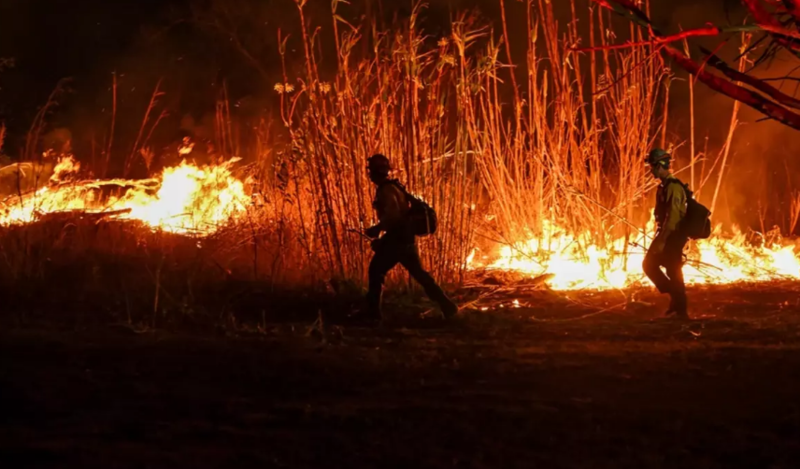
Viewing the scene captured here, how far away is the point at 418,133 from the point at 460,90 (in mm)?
673

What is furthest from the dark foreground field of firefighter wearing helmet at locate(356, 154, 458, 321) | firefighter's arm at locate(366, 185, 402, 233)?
firefighter's arm at locate(366, 185, 402, 233)

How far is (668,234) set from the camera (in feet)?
27.2

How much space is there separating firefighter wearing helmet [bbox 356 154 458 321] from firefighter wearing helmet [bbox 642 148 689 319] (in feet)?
6.18

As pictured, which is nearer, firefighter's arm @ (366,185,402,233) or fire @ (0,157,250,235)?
firefighter's arm @ (366,185,402,233)

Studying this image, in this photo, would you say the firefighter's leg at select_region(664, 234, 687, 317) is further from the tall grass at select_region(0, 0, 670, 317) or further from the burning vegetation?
the tall grass at select_region(0, 0, 670, 317)

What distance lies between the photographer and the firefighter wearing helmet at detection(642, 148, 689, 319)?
8.18 m

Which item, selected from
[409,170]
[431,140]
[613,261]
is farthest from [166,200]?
[613,261]

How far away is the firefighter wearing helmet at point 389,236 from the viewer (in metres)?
8.23

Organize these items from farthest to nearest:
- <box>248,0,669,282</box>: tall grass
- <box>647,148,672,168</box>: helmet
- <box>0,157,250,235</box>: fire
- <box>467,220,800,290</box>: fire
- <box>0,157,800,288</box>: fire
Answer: <box>0,157,250,235</box>: fire
<box>0,157,800,288</box>: fire
<box>467,220,800,290</box>: fire
<box>248,0,669,282</box>: tall grass
<box>647,148,672,168</box>: helmet

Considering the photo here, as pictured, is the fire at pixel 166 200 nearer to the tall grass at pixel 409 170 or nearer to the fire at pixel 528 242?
the fire at pixel 528 242

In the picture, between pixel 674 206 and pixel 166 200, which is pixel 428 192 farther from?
pixel 166 200

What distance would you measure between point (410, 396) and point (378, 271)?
2654 mm

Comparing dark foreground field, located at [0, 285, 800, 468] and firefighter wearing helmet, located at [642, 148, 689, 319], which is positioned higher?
firefighter wearing helmet, located at [642, 148, 689, 319]

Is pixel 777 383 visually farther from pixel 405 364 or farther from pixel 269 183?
pixel 269 183
